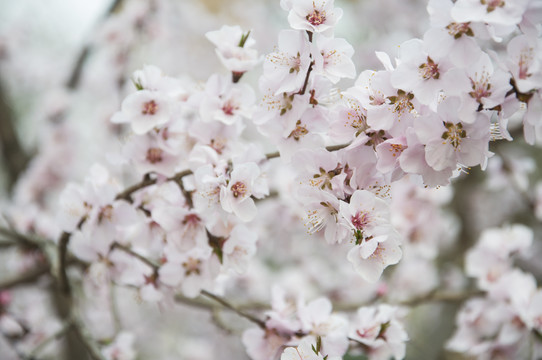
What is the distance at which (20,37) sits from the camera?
3.38m

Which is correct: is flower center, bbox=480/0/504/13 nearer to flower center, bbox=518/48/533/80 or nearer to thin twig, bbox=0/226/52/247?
flower center, bbox=518/48/533/80

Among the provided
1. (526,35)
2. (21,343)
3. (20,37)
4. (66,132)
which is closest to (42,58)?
(20,37)

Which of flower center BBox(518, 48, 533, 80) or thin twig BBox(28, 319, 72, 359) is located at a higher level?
flower center BBox(518, 48, 533, 80)

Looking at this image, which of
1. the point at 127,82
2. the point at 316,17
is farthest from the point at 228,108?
the point at 127,82

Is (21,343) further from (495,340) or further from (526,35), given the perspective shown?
(526,35)

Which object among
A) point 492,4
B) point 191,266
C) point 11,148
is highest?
point 492,4

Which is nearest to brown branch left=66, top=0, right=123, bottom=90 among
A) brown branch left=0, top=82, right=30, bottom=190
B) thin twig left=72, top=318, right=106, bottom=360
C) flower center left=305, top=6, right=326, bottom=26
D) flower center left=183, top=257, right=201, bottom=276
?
brown branch left=0, top=82, right=30, bottom=190

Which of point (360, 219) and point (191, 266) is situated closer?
point (360, 219)

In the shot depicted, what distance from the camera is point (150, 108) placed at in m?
1.09

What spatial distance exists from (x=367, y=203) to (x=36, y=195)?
2213mm

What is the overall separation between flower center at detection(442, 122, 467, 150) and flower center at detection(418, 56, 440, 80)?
9cm

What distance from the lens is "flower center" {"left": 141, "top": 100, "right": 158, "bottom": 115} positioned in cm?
108

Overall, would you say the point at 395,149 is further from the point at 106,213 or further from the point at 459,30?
the point at 106,213

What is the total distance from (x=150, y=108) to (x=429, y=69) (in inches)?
23.2
